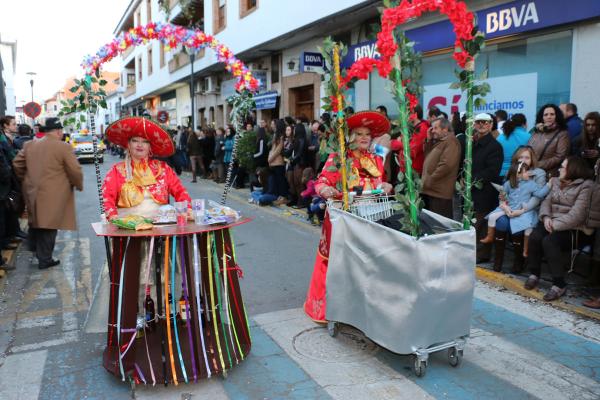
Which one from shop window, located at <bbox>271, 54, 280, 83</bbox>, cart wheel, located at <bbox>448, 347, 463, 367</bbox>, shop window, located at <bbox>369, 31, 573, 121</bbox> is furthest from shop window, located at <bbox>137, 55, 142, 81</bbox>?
cart wheel, located at <bbox>448, 347, 463, 367</bbox>

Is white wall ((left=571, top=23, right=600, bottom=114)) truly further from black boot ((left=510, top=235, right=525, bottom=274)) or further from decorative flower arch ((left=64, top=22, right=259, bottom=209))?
decorative flower arch ((left=64, top=22, right=259, bottom=209))

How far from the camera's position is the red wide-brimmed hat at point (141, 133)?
3893 mm

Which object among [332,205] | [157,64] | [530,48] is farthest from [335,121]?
[157,64]

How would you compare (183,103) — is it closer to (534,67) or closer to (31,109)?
(31,109)

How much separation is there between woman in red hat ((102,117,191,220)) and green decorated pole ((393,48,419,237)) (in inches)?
71.8

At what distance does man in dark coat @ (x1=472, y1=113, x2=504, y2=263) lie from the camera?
6449 mm

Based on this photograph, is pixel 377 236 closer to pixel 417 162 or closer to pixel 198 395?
pixel 198 395

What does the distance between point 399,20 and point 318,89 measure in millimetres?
11397

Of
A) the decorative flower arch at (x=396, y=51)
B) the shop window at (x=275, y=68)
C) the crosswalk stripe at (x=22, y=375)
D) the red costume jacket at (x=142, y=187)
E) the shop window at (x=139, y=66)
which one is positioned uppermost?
the shop window at (x=139, y=66)

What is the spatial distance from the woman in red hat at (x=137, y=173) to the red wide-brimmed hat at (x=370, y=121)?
5.21 ft

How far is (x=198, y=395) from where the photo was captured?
3.36m

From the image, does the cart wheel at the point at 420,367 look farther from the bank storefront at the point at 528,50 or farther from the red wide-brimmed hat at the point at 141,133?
the bank storefront at the point at 528,50

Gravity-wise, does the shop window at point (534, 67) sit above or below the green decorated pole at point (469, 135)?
above

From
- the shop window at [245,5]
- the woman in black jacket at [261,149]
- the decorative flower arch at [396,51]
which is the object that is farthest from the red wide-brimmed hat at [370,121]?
the shop window at [245,5]
